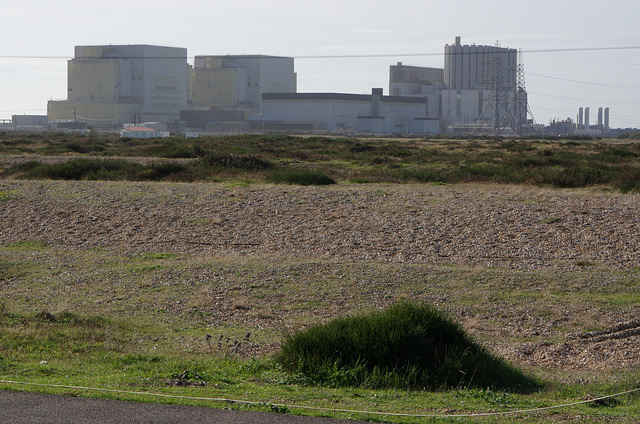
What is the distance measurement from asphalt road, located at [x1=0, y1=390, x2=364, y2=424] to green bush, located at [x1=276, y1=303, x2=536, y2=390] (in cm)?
156

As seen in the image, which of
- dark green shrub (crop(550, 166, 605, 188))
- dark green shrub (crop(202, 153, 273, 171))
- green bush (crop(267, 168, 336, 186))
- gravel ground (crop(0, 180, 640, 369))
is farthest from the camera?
dark green shrub (crop(202, 153, 273, 171))

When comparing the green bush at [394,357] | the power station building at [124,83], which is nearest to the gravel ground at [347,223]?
the green bush at [394,357]

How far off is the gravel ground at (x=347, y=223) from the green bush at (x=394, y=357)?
12.0 ft

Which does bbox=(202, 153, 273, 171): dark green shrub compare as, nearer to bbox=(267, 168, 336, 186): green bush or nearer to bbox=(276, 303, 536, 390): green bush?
bbox=(267, 168, 336, 186): green bush

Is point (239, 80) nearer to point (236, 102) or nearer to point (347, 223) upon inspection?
point (236, 102)

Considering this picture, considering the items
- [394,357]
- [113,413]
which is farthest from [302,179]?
[113,413]

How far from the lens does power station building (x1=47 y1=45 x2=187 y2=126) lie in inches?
4943

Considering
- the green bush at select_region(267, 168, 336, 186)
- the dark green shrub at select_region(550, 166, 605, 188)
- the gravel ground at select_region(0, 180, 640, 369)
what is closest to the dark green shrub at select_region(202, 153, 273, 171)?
the green bush at select_region(267, 168, 336, 186)

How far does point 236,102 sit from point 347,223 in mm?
123776

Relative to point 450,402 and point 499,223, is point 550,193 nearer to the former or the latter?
point 499,223

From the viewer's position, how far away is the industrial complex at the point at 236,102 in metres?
126

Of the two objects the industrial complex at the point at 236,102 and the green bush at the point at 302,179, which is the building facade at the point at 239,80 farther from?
the green bush at the point at 302,179

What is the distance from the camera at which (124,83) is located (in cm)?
12650

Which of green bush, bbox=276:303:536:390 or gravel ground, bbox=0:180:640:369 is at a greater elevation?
gravel ground, bbox=0:180:640:369
